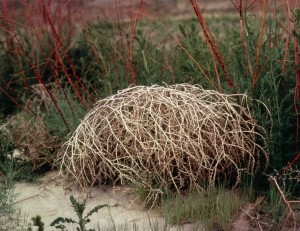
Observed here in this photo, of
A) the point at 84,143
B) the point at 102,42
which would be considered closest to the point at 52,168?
the point at 84,143

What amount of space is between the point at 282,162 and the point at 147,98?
87 cm

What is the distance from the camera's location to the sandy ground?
3266 millimetres

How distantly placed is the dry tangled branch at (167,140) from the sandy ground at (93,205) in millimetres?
99

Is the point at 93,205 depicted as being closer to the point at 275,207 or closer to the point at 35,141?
the point at 35,141

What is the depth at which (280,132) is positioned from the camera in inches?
136

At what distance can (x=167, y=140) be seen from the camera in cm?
340

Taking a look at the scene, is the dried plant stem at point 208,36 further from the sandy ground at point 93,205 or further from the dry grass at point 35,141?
the dry grass at point 35,141

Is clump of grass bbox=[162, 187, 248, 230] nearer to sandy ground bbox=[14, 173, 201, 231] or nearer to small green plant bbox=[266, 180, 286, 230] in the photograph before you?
sandy ground bbox=[14, 173, 201, 231]

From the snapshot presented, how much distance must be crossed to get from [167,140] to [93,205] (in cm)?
60

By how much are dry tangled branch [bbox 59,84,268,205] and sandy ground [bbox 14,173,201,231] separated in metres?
0.10

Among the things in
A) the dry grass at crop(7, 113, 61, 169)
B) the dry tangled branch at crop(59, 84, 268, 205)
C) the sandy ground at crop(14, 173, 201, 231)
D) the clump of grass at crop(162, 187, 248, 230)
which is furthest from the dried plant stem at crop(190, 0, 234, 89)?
the dry grass at crop(7, 113, 61, 169)

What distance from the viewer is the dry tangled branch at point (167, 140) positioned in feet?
11.3

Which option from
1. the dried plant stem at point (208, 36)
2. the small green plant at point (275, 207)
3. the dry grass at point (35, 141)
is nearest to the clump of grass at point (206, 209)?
the small green plant at point (275, 207)

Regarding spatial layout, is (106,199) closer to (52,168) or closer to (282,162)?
(52,168)
